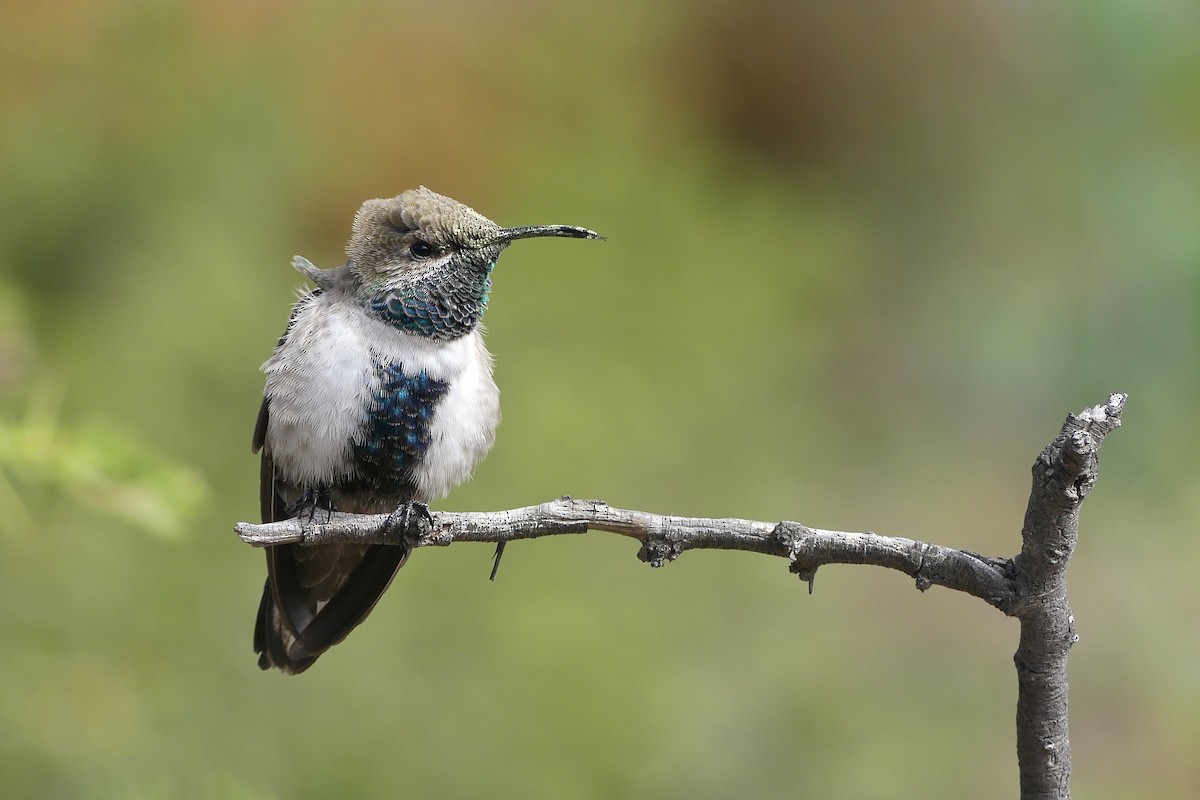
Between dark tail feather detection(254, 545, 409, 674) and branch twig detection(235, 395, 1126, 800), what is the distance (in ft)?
3.18

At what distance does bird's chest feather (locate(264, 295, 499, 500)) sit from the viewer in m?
2.07

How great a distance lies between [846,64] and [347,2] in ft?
8.16

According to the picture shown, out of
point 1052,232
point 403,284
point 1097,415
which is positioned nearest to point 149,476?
point 403,284

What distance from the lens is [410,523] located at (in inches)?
63.0

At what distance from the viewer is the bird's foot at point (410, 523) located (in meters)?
1.54

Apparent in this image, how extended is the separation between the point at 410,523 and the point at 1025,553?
82 centimetres

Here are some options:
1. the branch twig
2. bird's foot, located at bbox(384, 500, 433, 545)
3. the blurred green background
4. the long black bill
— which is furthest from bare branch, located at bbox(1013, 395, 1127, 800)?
the blurred green background

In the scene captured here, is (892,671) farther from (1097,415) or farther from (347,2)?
(347,2)

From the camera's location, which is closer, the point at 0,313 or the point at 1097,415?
the point at 1097,415

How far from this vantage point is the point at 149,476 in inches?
63.7

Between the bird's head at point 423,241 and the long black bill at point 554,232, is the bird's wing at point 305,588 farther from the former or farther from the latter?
the long black bill at point 554,232

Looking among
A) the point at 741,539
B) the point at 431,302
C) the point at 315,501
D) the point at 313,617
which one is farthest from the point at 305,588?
the point at 741,539

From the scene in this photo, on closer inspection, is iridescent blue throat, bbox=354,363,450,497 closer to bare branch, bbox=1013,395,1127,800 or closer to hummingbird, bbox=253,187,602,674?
hummingbird, bbox=253,187,602,674

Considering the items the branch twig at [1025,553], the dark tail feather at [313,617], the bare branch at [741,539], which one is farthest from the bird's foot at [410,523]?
→ the dark tail feather at [313,617]
